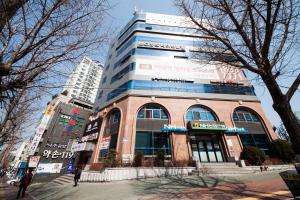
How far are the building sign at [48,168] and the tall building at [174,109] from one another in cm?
1048

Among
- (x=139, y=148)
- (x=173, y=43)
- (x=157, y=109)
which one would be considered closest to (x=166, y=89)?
(x=157, y=109)

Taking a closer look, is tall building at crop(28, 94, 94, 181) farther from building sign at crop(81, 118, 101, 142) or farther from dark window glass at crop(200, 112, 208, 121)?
dark window glass at crop(200, 112, 208, 121)

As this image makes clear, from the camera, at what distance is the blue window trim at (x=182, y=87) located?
21.2 meters

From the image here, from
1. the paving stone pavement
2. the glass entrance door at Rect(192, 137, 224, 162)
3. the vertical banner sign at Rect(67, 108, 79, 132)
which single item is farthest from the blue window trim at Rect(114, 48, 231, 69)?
the paving stone pavement

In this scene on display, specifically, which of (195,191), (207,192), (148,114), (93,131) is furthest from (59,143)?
(207,192)

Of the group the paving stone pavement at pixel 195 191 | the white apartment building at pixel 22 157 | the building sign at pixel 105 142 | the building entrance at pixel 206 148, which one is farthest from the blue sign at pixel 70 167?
the white apartment building at pixel 22 157

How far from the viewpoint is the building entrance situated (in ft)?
59.2

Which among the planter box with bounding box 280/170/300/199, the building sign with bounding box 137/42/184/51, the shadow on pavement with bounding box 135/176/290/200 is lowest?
the shadow on pavement with bounding box 135/176/290/200

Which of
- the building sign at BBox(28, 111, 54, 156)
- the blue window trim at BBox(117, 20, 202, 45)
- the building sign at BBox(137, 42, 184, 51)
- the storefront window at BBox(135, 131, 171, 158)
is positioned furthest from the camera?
the building sign at BBox(28, 111, 54, 156)

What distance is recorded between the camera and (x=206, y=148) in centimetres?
1869

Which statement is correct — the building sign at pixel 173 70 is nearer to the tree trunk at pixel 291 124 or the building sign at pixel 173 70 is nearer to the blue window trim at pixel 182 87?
the blue window trim at pixel 182 87

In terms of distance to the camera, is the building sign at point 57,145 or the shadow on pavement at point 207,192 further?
the building sign at point 57,145

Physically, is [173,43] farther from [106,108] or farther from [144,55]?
[106,108]

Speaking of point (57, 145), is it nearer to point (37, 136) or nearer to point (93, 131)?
point (37, 136)
